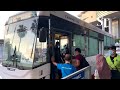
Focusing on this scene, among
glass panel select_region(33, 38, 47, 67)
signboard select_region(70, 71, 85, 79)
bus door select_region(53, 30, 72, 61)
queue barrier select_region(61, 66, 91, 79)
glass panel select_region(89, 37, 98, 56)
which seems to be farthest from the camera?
glass panel select_region(89, 37, 98, 56)

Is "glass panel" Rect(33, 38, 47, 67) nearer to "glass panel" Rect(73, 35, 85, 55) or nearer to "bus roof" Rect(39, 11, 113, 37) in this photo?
"bus roof" Rect(39, 11, 113, 37)

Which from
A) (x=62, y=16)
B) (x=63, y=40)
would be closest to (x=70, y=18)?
(x=62, y=16)

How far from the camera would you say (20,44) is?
16.1 feet

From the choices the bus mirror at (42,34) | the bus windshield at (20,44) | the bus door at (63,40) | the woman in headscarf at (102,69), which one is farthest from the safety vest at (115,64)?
the bus windshield at (20,44)

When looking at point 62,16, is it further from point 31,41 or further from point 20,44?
point 20,44

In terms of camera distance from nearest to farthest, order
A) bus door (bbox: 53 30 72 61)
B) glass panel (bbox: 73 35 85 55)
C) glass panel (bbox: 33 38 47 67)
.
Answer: glass panel (bbox: 33 38 47 67) → bus door (bbox: 53 30 72 61) → glass panel (bbox: 73 35 85 55)

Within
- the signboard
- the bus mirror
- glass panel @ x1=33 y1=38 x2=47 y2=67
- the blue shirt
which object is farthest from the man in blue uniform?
the bus mirror

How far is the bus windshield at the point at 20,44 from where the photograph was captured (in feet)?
15.5

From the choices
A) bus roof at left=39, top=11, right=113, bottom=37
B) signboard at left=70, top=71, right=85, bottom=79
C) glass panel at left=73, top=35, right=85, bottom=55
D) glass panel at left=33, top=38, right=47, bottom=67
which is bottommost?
signboard at left=70, top=71, right=85, bottom=79

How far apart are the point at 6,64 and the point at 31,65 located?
0.85 metres

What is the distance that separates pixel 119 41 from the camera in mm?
7609

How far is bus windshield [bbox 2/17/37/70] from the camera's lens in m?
4.74
